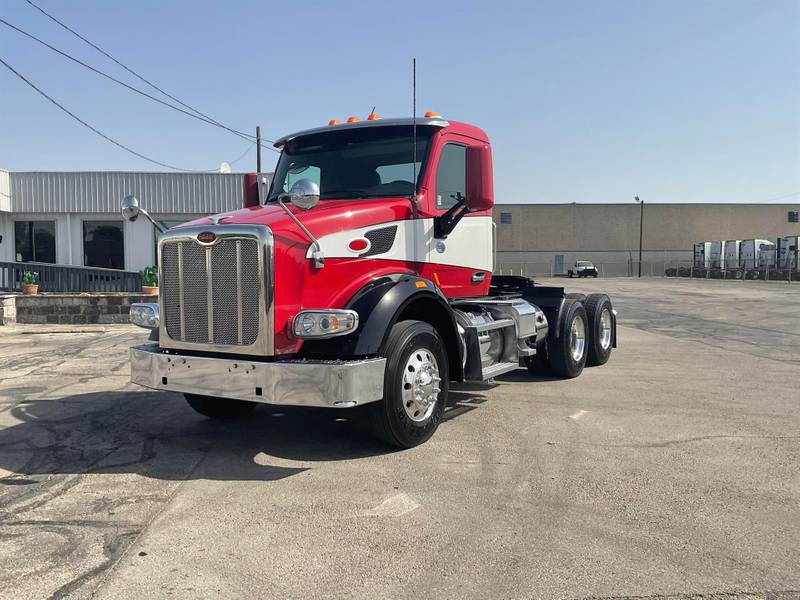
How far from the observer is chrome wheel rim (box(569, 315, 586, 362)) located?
8502 mm

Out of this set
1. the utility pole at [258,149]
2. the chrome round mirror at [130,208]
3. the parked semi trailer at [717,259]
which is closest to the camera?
the chrome round mirror at [130,208]

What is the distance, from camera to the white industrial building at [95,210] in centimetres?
2080

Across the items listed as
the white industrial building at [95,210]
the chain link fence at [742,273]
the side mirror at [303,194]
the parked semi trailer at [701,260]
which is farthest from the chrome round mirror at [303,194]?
the parked semi trailer at [701,260]

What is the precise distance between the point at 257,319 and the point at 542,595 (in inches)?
101

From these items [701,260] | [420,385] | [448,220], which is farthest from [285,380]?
[701,260]

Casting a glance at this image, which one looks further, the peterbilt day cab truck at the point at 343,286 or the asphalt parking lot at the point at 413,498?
the peterbilt day cab truck at the point at 343,286

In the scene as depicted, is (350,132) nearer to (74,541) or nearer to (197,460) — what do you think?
(197,460)

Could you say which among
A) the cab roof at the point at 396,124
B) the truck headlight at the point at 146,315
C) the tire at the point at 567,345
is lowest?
the tire at the point at 567,345

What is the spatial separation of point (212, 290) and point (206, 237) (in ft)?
1.24

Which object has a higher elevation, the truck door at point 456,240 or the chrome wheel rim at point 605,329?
the truck door at point 456,240

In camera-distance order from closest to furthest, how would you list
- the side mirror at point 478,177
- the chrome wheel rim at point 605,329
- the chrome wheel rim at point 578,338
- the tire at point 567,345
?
1. the side mirror at point 478,177
2. the tire at point 567,345
3. the chrome wheel rim at point 578,338
4. the chrome wheel rim at point 605,329

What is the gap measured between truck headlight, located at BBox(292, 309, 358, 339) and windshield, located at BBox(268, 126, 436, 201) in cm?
164

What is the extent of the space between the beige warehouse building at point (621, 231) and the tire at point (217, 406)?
64.3 meters

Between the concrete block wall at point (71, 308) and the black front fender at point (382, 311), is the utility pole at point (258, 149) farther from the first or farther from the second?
the black front fender at point (382, 311)
